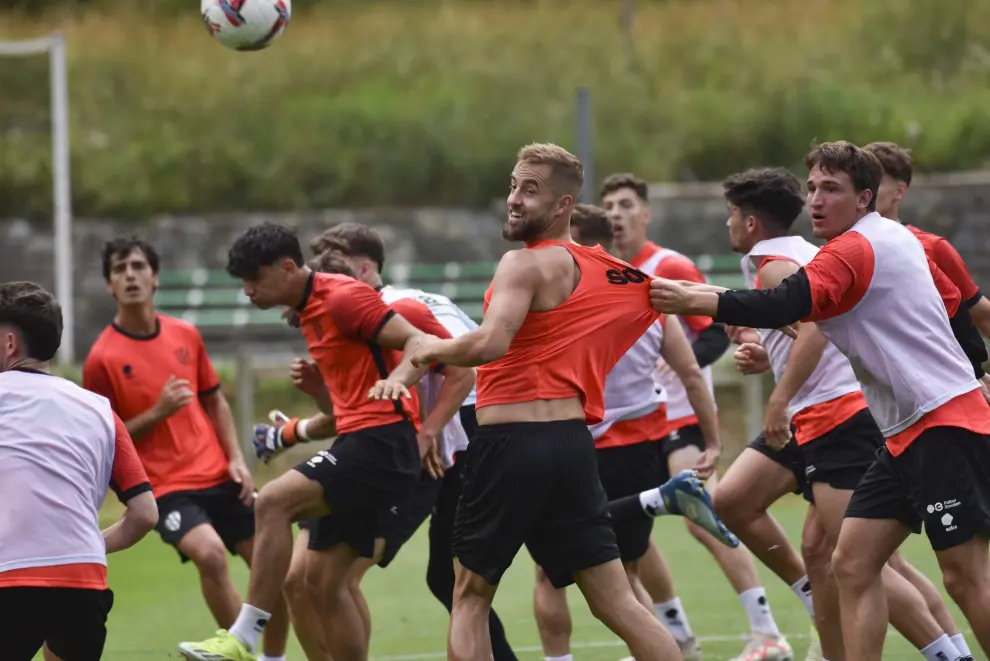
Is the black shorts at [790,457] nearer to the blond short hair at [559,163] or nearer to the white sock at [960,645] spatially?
the white sock at [960,645]

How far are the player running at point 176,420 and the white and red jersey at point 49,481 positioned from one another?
99.3 inches

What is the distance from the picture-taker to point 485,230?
20.7 m

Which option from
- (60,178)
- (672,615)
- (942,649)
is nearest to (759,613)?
(672,615)

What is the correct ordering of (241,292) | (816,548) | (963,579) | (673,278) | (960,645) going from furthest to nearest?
1. (241,292)
2. (673,278)
3. (816,548)
4. (960,645)
5. (963,579)

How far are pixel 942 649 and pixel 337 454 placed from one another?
8.82ft

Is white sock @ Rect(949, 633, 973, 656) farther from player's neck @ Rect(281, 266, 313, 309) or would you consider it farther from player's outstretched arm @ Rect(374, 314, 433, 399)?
player's neck @ Rect(281, 266, 313, 309)

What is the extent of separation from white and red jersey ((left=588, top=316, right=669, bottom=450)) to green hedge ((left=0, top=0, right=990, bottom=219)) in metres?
14.1

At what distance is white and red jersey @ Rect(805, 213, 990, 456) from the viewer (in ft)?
18.1

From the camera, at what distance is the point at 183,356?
8.31 m

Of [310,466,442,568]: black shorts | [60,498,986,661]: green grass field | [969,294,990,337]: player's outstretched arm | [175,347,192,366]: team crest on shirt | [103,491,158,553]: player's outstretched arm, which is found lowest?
[60,498,986,661]: green grass field

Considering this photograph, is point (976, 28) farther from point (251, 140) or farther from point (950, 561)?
point (950, 561)

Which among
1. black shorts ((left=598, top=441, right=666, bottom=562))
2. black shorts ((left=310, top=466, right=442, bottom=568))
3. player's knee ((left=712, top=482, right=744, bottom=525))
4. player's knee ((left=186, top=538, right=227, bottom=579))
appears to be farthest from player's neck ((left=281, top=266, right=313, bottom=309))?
player's knee ((left=712, top=482, right=744, bottom=525))

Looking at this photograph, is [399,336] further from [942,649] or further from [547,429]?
[942,649]

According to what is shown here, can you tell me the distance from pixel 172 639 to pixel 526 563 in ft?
12.9
